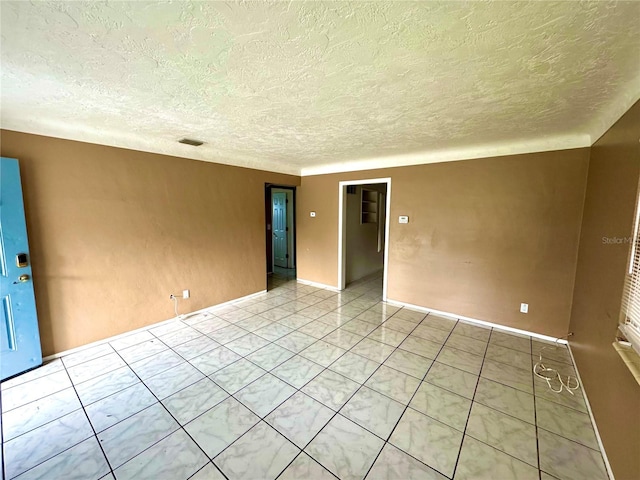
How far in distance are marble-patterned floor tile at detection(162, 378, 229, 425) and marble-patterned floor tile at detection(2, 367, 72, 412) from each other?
39.7 inches

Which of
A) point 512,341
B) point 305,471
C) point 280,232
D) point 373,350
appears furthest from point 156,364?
point 280,232

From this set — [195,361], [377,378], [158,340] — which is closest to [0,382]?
[158,340]

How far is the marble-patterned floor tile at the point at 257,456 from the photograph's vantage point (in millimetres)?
1364

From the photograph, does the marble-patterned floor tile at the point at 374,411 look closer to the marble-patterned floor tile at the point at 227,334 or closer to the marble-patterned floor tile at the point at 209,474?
the marble-patterned floor tile at the point at 209,474

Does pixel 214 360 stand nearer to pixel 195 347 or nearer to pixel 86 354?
pixel 195 347

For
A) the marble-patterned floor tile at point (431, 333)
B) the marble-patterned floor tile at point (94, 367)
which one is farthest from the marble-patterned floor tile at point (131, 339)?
the marble-patterned floor tile at point (431, 333)

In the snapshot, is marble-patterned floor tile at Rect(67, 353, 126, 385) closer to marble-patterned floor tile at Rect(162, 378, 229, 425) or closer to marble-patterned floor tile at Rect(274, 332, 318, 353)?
marble-patterned floor tile at Rect(162, 378, 229, 425)

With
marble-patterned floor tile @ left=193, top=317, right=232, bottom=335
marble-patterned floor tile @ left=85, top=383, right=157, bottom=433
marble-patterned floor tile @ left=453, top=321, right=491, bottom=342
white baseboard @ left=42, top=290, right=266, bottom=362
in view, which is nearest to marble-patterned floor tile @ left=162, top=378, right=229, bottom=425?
marble-patterned floor tile @ left=85, top=383, right=157, bottom=433

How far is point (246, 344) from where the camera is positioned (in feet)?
8.93

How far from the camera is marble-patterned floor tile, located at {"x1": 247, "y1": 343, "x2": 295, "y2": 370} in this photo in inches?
92.8

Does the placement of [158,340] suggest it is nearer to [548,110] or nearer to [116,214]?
[116,214]

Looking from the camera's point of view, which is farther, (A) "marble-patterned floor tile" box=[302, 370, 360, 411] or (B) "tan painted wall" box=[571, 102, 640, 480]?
(A) "marble-patterned floor tile" box=[302, 370, 360, 411]

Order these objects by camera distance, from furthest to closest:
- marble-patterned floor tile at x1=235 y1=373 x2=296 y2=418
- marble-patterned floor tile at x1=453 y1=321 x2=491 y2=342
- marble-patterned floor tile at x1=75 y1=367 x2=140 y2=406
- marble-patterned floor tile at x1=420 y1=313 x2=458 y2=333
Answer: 1. marble-patterned floor tile at x1=420 y1=313 x2=458 y2=333
2. marble-patterned floor tile at x1=453 y1=321 x2=491 y2=342
3. marble-patterned floor tile at x1=75 y1=367 x2=140 y2=406
4. marble-patterned floor tile at x1=235 y1=373 x2=296 y2=418

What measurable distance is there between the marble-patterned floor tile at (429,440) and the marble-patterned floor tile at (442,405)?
6 cm
